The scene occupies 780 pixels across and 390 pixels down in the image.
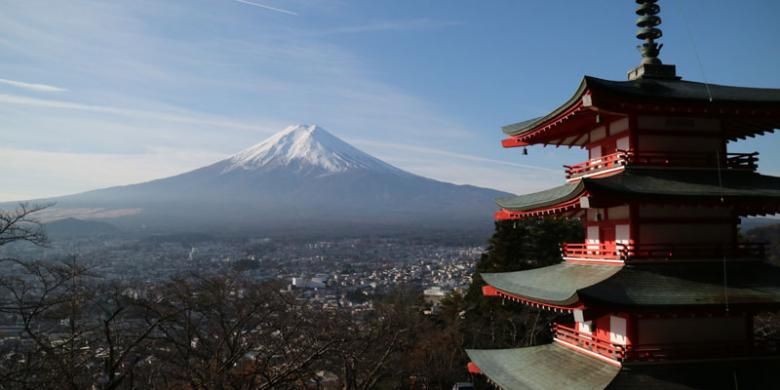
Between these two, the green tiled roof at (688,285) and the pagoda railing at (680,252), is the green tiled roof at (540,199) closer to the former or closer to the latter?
the pagoda railing at (680,252)

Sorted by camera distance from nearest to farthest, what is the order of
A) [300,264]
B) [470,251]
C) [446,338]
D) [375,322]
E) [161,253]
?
[375,322] < [446,338] < [161,253] < [300,264] < [470,251]

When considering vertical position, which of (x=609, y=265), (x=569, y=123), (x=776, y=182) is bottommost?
(x=609, y=265)

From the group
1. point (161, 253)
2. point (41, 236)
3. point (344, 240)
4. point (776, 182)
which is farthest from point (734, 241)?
point (344, 240)

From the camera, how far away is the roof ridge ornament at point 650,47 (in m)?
9.82

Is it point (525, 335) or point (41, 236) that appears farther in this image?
point (525, 335)

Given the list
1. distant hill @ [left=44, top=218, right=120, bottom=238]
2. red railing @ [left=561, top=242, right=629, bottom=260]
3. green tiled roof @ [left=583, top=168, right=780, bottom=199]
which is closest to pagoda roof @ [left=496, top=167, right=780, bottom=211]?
green tiled roof @ [left=583, top=168, right=780, bottom=199]

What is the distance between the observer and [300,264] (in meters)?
81.0

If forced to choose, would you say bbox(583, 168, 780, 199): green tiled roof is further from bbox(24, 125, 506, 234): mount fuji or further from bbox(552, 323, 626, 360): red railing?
bbox(24, 125, 506, 234): mount fuji

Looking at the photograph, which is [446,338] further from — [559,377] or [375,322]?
[559,377]

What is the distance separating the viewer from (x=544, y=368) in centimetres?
972

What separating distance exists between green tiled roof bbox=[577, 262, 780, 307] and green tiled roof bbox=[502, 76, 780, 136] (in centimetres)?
268

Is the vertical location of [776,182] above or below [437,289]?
above

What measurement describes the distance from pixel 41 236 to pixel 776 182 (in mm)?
12819

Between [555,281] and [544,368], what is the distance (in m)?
1.56
